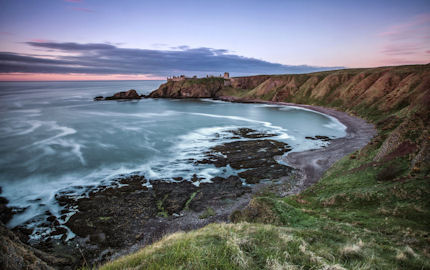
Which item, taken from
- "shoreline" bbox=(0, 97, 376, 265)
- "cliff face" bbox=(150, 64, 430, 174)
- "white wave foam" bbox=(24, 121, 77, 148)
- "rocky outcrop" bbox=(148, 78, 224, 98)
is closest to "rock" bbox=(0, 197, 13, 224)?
"shoreline" bbox=(0, 97, 376, 265)

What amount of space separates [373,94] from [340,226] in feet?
241

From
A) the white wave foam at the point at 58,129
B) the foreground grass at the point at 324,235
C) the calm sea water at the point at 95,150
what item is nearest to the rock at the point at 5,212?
the calm sea water at the point at 95,150

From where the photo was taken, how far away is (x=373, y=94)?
68.0 metres

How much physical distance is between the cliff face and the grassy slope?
19 centimetres

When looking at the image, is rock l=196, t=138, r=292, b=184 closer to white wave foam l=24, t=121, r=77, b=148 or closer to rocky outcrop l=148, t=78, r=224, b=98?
white wave foam l=24, t=121, r=77, b=148

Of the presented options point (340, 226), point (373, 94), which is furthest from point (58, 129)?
point (373, 94)

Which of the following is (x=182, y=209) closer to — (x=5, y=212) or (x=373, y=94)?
(x=5, y=212)

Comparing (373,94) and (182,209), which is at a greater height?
(373,94)

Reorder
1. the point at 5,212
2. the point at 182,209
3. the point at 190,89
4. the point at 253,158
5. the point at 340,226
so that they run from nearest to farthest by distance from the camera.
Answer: the point at 340,226, the point at 5,212, the point at 182,209, the point at 253,158, the point at 190,89

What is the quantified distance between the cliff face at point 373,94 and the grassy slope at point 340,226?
0.62 ft

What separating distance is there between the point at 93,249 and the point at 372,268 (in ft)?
50.5

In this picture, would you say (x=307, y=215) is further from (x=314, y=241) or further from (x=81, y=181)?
(x=81, y=181)

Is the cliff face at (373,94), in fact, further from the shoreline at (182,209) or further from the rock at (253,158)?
the rock at (253,158)

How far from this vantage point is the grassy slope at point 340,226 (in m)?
5.39
